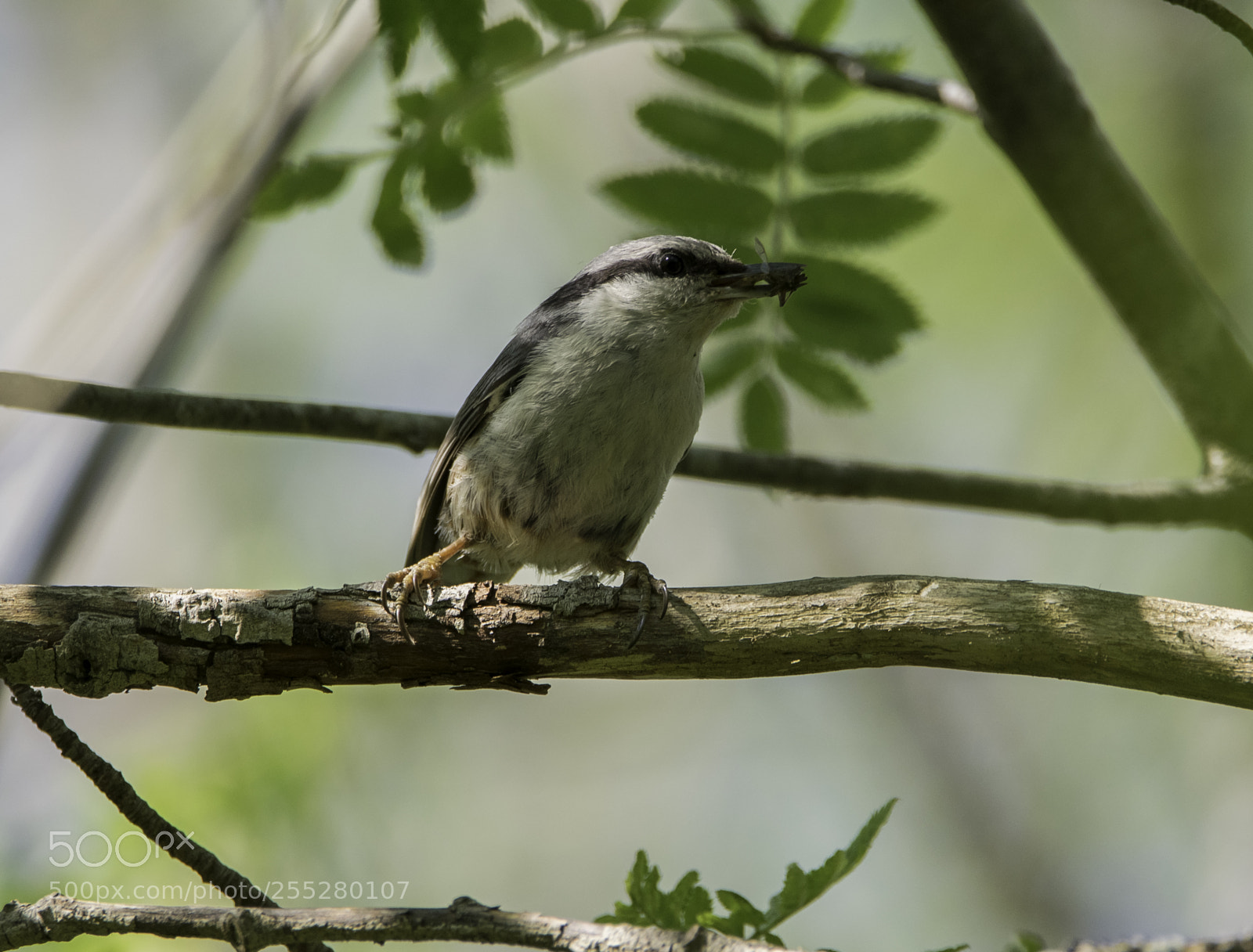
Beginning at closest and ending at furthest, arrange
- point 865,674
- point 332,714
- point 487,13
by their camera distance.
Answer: point 487,13 < point 332,714 < point 865,674

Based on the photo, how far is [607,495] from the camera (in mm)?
4000

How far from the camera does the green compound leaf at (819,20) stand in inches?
152

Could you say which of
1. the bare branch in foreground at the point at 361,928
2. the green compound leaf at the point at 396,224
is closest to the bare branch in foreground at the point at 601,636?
the bare branch in foreground at the point at 361,928

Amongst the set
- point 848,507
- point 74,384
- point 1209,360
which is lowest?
point 848,507

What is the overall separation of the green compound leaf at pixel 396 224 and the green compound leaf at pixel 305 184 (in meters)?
0.14

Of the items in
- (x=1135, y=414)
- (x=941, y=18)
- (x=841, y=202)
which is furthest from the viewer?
(x=1135, y=414)

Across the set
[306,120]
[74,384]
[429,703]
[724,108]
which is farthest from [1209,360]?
[429,703]

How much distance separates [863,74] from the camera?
3.85m

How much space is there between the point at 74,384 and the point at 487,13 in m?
1.84

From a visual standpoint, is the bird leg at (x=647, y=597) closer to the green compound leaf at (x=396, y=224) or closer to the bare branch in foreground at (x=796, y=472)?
the bare branch in foreground at (x=796, y=472)

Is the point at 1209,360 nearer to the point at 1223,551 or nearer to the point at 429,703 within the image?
the point at 1223,551

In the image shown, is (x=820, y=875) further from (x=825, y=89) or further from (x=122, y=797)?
(x=825, y=89)

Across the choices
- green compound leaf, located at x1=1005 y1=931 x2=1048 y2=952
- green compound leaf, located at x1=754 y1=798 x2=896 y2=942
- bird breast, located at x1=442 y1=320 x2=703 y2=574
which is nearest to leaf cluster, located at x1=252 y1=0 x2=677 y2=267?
bird breast, located at x1=442 y1=320 x2=703 y2=574

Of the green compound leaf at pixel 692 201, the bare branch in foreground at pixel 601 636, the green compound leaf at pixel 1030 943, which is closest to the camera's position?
the green compound leaf at pixel 1030 943
